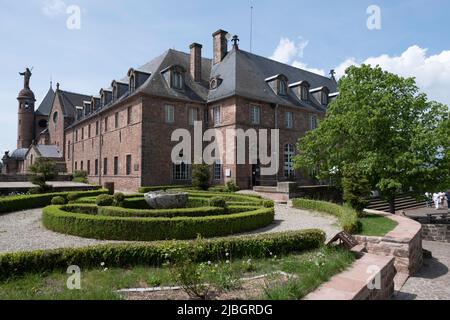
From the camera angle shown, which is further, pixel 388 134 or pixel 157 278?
pixel 388 134

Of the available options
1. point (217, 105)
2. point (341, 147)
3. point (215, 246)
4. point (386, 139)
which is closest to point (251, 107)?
point (217, 105)

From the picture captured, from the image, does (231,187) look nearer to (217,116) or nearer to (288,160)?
(217,116)

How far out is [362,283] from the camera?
513cm

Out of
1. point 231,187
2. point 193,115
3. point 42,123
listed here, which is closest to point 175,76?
point 193,115

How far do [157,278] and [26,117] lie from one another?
221 ft

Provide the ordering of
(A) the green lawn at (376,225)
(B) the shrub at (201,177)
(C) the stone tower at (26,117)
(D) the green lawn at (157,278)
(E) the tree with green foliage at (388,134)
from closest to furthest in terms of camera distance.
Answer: (D) the green lawn at (157,278), (A) the green lawn at (376,225), (E) the tree with green foliage at (388,134), (B) the shrub at (201,177), (C) the stone tower at (26,117)

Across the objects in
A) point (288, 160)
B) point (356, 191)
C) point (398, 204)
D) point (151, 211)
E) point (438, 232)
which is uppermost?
point (288, 160)

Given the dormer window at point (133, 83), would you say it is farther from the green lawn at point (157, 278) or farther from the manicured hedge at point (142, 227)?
the green lawn at point (157, 278)

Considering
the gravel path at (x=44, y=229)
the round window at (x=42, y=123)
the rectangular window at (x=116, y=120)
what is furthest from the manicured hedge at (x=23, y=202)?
the round window at (x=42, y=123)

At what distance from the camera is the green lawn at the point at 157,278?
5.01 m

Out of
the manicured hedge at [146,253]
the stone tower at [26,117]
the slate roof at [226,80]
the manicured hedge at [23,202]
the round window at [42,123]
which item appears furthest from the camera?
the round window at [42,123]

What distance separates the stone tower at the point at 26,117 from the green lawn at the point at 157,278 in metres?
65.1

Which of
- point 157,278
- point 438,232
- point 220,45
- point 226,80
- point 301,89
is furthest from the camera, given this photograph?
point 301,89

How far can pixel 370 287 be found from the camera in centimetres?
532
